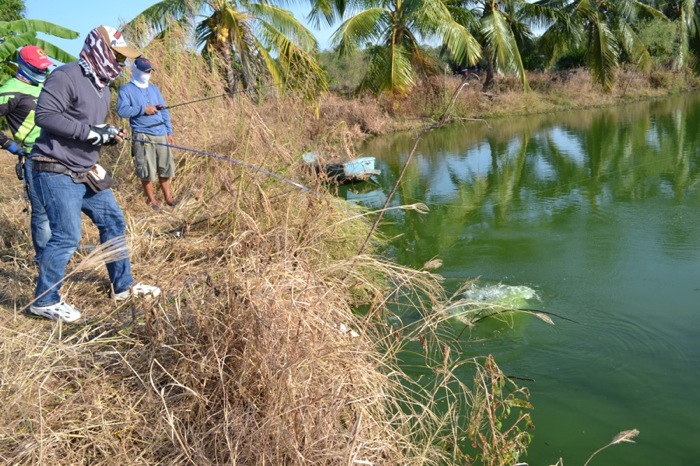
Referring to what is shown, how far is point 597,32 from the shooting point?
16906mm

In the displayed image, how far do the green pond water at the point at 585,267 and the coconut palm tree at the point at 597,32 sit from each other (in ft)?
22.2

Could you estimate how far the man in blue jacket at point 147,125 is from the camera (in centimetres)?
466

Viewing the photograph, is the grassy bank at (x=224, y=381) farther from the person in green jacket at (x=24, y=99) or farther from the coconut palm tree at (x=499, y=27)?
the coconut palm tree at (x=499, y=27)

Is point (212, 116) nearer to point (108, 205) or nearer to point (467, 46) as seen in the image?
point (108, 205)

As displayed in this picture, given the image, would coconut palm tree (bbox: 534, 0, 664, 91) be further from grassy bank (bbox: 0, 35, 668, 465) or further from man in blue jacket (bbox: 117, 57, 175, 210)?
grassy bank (bbox: 0, 35, 668, 465)

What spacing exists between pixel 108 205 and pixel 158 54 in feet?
12.9

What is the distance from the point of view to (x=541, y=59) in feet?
80.8

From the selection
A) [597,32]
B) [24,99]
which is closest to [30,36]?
[24,99]

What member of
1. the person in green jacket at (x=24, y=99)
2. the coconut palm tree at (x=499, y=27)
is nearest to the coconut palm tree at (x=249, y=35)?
the person in green jacket at (x=24, y=99)

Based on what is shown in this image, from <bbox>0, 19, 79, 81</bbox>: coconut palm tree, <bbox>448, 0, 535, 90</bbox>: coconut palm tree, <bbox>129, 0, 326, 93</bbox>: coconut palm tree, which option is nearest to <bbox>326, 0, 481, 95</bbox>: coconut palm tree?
<bbox>448, 0, 535, 90</bbox>: coconut palm tree

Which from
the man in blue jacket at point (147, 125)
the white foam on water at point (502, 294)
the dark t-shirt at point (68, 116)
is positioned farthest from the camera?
the man in blue jacket at point (147, 125)

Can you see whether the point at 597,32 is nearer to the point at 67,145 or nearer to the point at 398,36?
the point at 398,36

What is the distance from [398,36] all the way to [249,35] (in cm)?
712

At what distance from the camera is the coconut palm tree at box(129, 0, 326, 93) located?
8430mm
